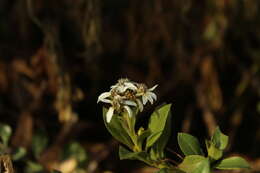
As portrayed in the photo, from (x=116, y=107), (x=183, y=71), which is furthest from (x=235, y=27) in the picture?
(x=116, y=107)

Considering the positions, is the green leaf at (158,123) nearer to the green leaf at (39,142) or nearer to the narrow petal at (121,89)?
the narrow petal at (121,89)

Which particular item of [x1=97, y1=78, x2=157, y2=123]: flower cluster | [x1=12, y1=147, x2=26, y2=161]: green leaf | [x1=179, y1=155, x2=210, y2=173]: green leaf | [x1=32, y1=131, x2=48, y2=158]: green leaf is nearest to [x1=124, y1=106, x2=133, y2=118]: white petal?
[x1=97, y1=78, x2=157, y2=123]: flower cluster

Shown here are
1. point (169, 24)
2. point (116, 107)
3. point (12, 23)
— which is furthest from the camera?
point (12, 23)

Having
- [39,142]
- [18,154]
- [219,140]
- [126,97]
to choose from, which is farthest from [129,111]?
[39,142]

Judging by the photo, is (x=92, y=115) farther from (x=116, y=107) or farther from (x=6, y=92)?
(x=116, y=107)

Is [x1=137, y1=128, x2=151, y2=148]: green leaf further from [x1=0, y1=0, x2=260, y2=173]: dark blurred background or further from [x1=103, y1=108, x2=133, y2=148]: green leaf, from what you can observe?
[x1=0, y1=0, x2=260, y2=173]: dark blurred background

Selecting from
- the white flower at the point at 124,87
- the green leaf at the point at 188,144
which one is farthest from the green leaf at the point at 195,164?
the white flower at the point at 124,87
